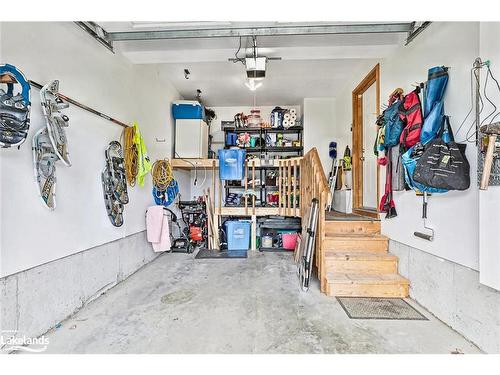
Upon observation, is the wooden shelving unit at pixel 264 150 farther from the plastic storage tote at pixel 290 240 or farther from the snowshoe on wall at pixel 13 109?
the snowshoe on wall at pixel 13 109

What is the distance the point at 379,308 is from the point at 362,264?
24.9 inches

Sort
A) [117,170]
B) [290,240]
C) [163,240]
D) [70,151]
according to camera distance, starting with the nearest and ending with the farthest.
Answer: [70,151], [117,170], [163,240], [290,240]

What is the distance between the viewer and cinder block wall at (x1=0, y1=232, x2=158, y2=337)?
191cm

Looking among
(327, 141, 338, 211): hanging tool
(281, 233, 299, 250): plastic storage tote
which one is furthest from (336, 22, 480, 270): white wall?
(327, 141, 338, 211): hanging tool

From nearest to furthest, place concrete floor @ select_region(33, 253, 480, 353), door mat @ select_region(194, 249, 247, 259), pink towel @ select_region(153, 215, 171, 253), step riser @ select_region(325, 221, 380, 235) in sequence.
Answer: concrete floor @ select_region(33, 253, 480, 353) → step riser @ select_region(325, 221, 380, 235) → pink towel @ select_region(153, 215, 171, 253) → door mat @ select_region(194, 249, 247, 259)

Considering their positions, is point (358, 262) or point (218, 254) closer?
point (358, 262)

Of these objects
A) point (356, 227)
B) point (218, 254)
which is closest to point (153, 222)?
point (218, 254)

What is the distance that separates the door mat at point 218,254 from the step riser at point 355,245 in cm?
180

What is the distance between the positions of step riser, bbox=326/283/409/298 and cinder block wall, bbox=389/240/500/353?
0.39 ft

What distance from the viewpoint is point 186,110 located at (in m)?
5.61

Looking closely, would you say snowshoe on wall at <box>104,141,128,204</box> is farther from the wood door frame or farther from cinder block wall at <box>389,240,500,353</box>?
the wood door frame

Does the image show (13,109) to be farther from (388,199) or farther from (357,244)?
(388,199)
